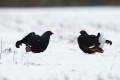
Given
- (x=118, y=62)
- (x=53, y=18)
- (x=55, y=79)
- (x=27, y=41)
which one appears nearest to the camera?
(x=55, y=79)

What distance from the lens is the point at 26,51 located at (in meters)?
8.14

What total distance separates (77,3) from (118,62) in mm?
21006

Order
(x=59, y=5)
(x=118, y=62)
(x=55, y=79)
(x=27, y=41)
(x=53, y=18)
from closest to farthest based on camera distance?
1. (x=55, y=79)
2. (x=118, y=62)
3. (x=27, y=41)
4. (x=53, y=18)
5. (x=59, y=5)

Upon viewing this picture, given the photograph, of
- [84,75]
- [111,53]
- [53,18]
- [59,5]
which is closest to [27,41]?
[111,53]

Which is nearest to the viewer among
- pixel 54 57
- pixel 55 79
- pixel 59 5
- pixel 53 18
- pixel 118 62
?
pixel 55 79

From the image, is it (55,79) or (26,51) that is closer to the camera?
(55,79)

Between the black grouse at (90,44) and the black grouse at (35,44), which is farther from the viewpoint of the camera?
the black grouse at (90,44)

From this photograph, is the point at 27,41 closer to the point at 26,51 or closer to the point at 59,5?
the point at 26,51

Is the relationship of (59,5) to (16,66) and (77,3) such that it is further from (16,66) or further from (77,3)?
(16,66)

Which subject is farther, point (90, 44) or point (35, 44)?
point (90, 44)

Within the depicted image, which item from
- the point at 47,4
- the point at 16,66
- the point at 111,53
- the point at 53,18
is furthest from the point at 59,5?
the point at 16,66

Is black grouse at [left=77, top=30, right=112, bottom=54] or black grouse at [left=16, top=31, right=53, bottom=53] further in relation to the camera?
black grouse at [left=77, top=30, right=112, bottom=54]

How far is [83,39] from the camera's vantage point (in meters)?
8.51

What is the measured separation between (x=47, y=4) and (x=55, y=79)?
71.3 feet
